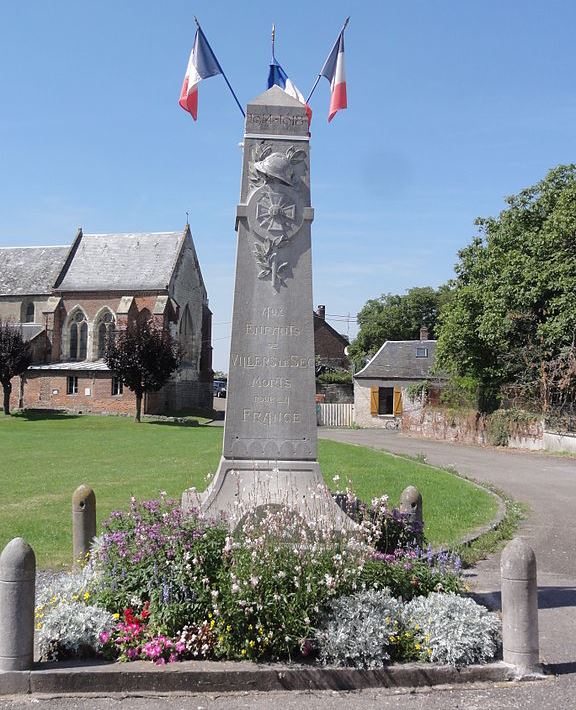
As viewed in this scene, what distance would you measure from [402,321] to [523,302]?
42.4m

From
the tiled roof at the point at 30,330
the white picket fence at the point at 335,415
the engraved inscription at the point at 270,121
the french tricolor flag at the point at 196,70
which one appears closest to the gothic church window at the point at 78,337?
the tiled roof at the point at 30,330

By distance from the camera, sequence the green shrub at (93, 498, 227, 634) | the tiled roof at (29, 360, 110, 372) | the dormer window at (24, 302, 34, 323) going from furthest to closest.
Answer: the dormer window at (24, 302, 34, 323) < the tiled roof at (29, 360, 110, 372) < the green shrub at (93, 498, 227, 634)

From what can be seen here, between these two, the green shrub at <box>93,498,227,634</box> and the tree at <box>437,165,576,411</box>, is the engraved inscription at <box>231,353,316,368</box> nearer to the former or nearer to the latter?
the green shrub at <box>93,498,227,634</box>

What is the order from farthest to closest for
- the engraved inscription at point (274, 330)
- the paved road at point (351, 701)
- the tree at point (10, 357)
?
the tree at point (10, 357), the engraved inscription at point (274, 330), the paved road at point (351, 701)

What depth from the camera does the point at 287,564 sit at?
17.1ft

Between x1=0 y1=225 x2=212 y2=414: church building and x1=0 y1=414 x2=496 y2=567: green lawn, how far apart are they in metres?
18.2

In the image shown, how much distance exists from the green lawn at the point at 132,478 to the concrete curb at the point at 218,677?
3610 millimetres

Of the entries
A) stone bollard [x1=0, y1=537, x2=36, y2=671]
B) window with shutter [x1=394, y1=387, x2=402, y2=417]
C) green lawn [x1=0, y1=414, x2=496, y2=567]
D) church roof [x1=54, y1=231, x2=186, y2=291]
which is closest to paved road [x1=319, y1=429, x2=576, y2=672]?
green lawn [x1=0, y1=414, x2=496, y2=567]

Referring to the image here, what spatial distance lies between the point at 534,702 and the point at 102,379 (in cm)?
4570

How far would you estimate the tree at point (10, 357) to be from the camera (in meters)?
44.7

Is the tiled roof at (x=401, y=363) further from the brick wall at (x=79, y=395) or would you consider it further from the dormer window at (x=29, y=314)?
the dormer window at (x=29, y=314)

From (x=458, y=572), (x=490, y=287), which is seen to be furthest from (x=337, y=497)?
(x=490, y=287)

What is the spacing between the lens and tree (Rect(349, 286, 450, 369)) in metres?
68.2

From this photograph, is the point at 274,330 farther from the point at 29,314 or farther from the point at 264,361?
the point at 29,314
